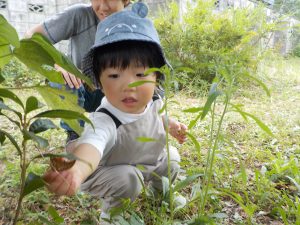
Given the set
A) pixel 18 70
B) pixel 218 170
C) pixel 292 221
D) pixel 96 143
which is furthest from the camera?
pixel 18 70

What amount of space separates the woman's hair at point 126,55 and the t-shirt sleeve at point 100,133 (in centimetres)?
19

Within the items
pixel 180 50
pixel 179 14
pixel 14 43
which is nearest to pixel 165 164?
pixel 14 43

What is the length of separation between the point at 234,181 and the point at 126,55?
890 millimetres

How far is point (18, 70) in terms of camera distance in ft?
14.6

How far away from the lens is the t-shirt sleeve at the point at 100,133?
103 cm

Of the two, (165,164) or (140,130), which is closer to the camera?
(140,130)

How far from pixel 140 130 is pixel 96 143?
0.36m

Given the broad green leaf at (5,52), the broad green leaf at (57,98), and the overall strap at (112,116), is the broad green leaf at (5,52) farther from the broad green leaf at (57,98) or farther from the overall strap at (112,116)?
the overall strap at (112,116)

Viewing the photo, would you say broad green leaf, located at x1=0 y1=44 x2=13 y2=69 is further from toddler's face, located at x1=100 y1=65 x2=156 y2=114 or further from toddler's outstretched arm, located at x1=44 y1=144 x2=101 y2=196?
toddler's face, located at x1=100 y1=65 x2=156 y2=114

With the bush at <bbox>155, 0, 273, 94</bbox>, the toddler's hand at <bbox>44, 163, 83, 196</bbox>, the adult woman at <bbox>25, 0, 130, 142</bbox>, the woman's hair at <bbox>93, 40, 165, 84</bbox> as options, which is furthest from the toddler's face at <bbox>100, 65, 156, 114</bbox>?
the bush at <bbox>155, 0, 273, 94</bbox>

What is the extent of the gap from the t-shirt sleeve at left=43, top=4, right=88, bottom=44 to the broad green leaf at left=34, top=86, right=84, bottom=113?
121cm

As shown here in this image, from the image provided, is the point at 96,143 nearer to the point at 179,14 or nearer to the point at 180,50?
the point at 180,50

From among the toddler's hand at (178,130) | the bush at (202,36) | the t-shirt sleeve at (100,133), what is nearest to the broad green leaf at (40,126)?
the t-shirt sleeve at (100,133)

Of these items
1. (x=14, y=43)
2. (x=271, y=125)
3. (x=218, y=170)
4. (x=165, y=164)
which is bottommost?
(x=271, y=125)
